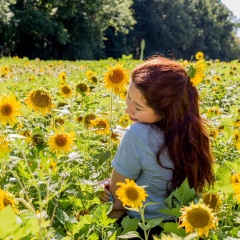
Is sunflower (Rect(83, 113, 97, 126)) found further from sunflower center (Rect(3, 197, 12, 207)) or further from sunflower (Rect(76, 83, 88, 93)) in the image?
sunflower center (Rect(3, 197, 12, 207))

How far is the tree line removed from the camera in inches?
1185

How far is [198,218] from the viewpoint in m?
1.27

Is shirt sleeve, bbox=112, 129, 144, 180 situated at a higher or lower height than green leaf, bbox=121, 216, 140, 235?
higher

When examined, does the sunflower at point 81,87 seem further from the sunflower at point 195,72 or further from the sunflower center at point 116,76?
the sunflower at point 195,72

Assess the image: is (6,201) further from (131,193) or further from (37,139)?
(37,139)

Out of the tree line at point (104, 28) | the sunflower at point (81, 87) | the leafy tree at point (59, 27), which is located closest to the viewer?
the sunflower at point (81, 87)

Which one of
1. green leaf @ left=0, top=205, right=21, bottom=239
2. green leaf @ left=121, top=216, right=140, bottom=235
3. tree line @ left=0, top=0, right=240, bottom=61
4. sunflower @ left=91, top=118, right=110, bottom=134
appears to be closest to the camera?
green leaf @ left=0, top=205, right=21, bottom=239

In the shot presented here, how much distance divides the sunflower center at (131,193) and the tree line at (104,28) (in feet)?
56.2

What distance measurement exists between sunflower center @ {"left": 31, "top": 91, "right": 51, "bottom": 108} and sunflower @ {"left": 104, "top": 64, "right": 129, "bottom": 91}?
0.35 meters

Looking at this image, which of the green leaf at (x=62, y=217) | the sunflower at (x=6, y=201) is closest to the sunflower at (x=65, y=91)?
the green leaf at (x=62, y=217)

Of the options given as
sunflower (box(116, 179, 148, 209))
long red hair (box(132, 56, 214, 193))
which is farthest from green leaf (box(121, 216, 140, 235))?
long red hair (box(132, 56, 214, 193))

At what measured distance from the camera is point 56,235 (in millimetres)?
1534

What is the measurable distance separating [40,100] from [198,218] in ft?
4.60

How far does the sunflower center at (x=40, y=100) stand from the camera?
2492 millimetres
